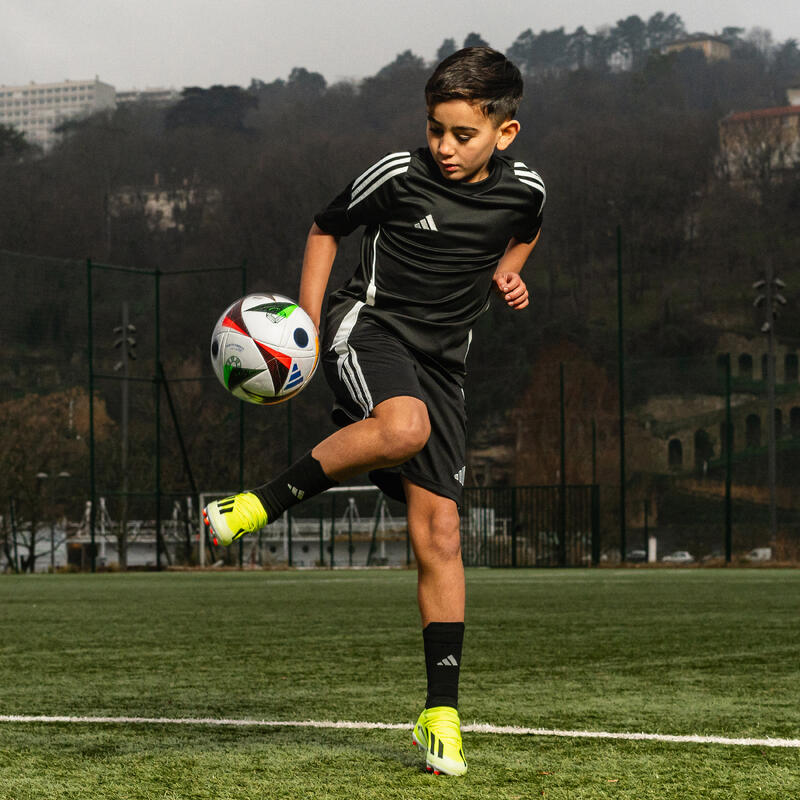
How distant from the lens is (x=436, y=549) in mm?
3105

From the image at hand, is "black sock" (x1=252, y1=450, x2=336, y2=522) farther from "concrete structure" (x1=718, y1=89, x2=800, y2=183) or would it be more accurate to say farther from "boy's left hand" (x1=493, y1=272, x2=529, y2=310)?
"concrete structure" (x1=718, y1=89, x2=800, y2=183)

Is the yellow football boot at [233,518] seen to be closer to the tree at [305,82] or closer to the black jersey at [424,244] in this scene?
the black jersey at [424,244]

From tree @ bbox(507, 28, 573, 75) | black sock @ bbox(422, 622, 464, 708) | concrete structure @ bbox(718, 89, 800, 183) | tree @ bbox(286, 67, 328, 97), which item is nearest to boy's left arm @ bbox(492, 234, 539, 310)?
black sock @ bbox(422, 622, 464, 708)

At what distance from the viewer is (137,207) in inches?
2450

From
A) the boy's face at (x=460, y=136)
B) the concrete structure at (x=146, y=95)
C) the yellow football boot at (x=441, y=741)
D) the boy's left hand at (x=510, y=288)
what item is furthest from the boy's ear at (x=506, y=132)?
the concrete structure at (x=146, y=95)

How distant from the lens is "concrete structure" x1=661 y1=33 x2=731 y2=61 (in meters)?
105

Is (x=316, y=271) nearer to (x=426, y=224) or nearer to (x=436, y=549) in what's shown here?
(x=426, y=224)

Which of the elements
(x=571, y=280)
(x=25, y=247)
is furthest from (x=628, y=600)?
(x=571, y=280)

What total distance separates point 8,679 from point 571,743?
242 cm

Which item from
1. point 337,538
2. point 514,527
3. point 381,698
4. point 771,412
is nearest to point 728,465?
point 514,527

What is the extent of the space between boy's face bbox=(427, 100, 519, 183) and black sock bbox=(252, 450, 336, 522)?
80 centimetres

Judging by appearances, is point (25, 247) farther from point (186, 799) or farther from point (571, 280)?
point (186, 799)

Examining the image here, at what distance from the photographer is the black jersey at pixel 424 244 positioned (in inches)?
128

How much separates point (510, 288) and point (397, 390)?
1.73 ft
